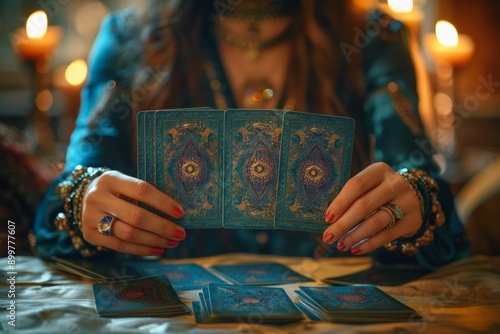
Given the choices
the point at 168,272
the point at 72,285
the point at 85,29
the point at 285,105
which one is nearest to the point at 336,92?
the point at 285,105

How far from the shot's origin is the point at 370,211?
96 centimetres

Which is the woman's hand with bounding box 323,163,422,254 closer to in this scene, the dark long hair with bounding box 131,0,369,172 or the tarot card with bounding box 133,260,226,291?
the tarot card with bounding box 133,260,226,291

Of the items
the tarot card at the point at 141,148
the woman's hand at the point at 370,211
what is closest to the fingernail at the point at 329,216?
the woman's hand at the point at 370,211

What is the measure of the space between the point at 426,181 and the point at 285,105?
48cm

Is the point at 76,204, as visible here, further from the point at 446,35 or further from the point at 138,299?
the point at 446,35

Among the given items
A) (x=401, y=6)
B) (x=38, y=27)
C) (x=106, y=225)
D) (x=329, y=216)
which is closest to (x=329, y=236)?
(x=329, y=216)

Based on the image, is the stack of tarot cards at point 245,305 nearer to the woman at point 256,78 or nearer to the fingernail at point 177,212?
the fingernail at point 177,212

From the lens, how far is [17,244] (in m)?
1.35

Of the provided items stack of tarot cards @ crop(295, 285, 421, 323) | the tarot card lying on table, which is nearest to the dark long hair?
the tarot card lying on table

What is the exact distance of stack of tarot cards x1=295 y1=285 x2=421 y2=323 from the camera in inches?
30.8

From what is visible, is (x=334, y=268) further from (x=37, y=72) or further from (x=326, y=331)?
(x=37, y=72)

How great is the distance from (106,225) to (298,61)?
720 millimetres

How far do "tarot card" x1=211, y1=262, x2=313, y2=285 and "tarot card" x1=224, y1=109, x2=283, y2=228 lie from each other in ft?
0.30

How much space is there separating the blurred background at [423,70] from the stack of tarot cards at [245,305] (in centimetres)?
143
